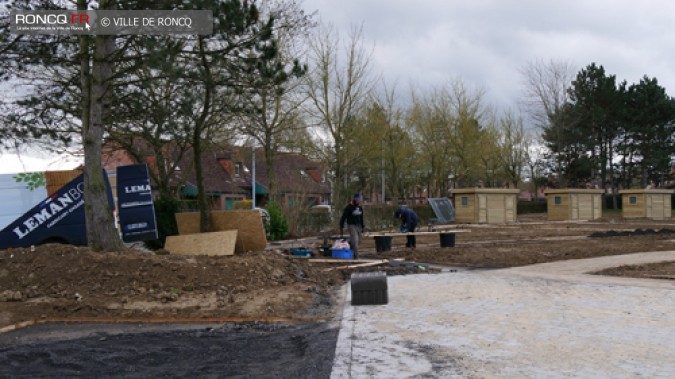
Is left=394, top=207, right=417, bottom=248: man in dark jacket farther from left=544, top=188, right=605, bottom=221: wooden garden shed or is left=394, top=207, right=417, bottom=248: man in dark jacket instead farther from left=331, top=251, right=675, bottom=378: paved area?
left=544, top=188, right=605, bottom=221: wooden garden shed

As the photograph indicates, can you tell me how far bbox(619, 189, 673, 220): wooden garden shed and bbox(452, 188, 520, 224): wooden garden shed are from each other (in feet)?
37.1

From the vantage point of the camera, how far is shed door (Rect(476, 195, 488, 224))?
37188 mm

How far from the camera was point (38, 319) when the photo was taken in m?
8.89

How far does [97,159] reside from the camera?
460 inches

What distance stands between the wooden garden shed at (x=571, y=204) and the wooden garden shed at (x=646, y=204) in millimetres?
2999

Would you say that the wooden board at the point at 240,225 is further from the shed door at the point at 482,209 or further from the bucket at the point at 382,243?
the shed door at the point at 482,209

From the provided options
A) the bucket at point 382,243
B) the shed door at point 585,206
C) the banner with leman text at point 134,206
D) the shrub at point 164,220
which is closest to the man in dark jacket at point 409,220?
the bucket at point 382,243

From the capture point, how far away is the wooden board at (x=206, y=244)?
14812 mm

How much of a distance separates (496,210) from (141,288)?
3089 cm

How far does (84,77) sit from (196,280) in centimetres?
467

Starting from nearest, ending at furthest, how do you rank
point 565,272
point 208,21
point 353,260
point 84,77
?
point 208,21
point 84,77
point 565,272
point 353,260

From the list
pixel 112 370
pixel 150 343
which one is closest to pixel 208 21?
pixel 150 343

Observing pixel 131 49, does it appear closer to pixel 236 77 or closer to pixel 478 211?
pixel 236 77

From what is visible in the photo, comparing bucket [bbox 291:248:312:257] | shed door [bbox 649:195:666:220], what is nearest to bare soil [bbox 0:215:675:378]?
bucket [bbox 291:248:312:257]
